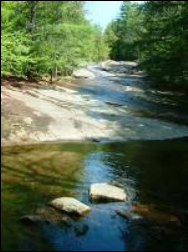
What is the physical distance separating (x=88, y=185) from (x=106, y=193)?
1.32 m

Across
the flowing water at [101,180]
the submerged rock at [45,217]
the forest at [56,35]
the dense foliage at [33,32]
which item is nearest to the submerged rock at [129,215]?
the flowing water at [101,180]

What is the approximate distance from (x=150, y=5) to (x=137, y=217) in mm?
18942

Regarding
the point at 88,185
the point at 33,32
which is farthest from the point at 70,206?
the point at 33,32

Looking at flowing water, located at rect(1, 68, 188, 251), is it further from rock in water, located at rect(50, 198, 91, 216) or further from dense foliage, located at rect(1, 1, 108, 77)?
dense foliage, located at rect(1, 1, 108, 77)

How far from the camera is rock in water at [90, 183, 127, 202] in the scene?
41.1ft

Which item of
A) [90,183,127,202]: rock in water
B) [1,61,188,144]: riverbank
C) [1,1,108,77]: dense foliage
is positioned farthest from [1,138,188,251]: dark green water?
[1,1,108,77]: dense foliage

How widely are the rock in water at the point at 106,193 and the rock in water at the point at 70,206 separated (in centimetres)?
106

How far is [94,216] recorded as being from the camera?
1124 cm

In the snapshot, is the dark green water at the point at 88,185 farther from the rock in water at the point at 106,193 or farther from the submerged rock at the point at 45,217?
the rock in water at the point at 106,193

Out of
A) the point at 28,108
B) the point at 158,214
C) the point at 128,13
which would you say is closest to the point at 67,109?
the point at 28,108

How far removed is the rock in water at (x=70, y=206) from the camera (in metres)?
11.0

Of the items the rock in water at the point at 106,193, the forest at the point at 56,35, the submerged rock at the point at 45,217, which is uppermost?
the forest at the point at 56,35

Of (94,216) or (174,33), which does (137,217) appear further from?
(174,33)

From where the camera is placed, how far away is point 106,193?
1270 centimetres
